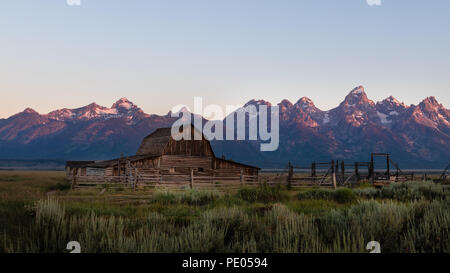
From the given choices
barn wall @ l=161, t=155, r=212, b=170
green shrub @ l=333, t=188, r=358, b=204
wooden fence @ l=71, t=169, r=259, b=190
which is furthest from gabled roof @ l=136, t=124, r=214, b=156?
green shrub @ l=333, t=188, r=358, b=204

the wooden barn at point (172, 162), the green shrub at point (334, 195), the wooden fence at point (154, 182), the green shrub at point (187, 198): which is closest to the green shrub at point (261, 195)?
the green shrub at point (334, 195)

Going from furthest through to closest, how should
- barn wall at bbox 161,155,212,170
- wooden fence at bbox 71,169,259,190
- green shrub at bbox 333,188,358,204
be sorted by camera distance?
barn wall at bbox 161,155,212,170 < wooden fence at bbox 71,169,259,190 < green shrub at bbox 333,188,358,204

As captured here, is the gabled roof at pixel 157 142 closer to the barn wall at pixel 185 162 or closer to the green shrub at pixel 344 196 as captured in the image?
the barn wall at pixel 185 162

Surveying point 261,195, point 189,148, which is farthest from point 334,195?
point 189,148

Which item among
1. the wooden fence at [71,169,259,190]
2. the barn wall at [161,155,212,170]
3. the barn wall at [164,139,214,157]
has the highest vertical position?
the barn wall at [164,139,214,157]

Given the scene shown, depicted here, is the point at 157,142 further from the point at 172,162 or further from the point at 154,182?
the point at 154,182

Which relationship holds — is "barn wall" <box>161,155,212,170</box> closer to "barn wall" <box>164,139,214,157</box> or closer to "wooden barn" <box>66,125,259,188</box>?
"wooden barn" <box>66,125,259,188</box>

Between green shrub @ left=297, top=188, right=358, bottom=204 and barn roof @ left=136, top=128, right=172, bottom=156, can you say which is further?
barn roof @ left=136, top=128, right=172, bottom=156

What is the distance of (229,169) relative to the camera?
45281 mm

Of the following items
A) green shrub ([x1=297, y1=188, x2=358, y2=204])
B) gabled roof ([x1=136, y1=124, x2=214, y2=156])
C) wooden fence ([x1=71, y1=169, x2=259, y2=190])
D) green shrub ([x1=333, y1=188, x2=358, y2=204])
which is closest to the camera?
green shrub ([x1=333, y1=188, x2=358, y2=204])

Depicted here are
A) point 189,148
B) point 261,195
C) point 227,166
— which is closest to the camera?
point 261,195
